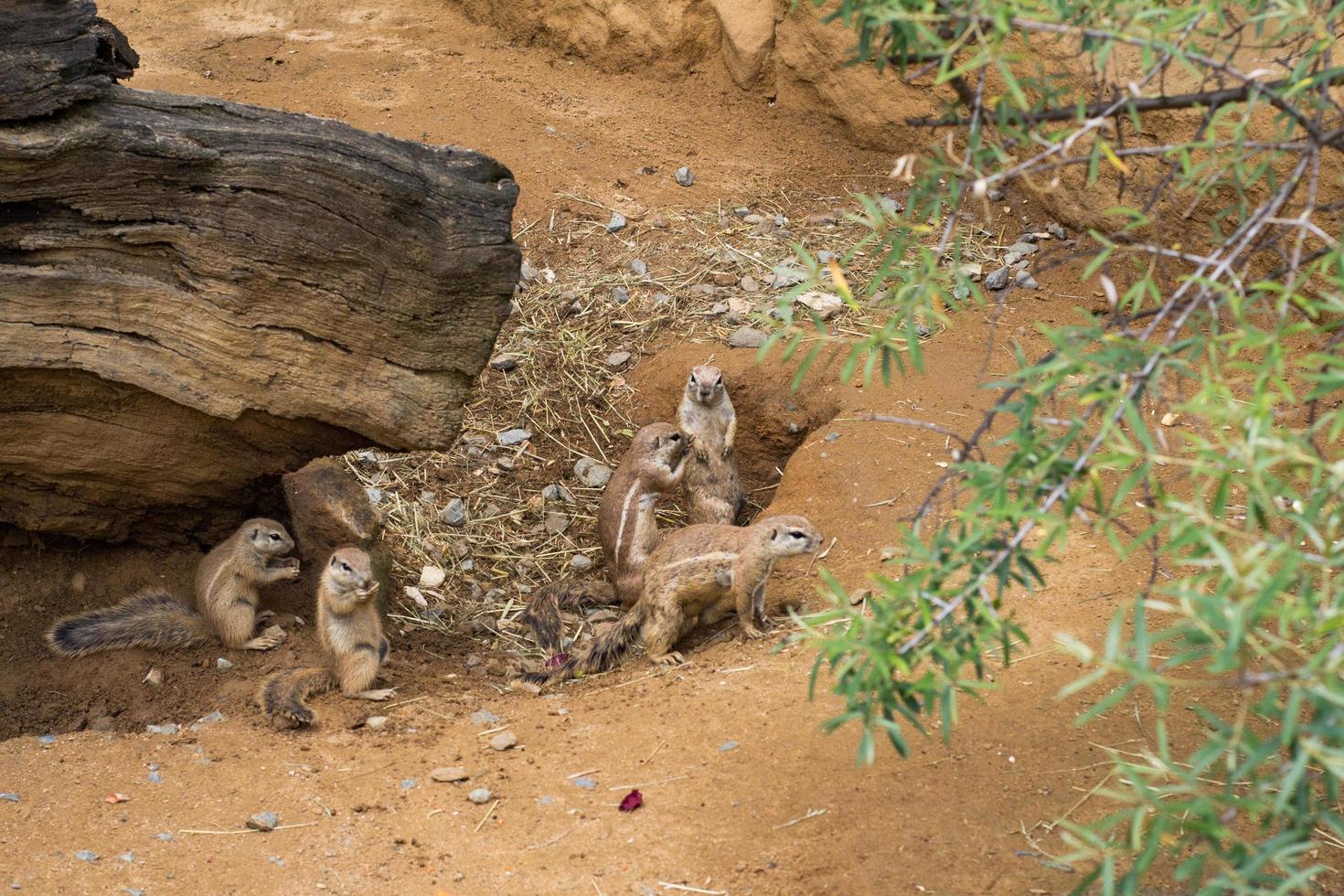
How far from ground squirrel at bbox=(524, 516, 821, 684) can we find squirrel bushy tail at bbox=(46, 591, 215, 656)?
164 centimetres

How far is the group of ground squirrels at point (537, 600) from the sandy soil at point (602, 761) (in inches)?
4.9

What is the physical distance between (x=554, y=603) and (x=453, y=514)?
1173mm

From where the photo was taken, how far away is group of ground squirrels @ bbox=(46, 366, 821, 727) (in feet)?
18.8

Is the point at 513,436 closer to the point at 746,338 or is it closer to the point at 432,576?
the point at 432,576

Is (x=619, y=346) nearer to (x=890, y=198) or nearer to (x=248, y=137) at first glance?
(x=890, y=198)

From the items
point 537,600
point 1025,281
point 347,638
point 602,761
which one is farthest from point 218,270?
point 1025,281

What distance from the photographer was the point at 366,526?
6.39 meters

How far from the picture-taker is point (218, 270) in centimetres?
513

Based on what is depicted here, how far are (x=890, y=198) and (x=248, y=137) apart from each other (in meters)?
5.84

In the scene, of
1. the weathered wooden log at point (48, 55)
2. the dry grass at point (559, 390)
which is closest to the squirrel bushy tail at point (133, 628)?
the dry grass at point (559, 390)

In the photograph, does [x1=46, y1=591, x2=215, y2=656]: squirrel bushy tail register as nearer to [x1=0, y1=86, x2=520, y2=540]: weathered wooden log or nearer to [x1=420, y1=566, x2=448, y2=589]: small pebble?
[x1=0, y1=86, x2=520, y2=540]: weathered wooden log

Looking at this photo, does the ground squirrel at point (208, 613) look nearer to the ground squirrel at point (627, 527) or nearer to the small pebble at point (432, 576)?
the small pebble at point (432, 576)

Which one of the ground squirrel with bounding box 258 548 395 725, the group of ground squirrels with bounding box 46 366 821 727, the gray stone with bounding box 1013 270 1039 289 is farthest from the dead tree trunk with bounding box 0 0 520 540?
the gray stone with bounding box 1013 270 1039 289

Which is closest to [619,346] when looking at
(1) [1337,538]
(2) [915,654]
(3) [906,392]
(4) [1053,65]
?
(3) [906,392]
